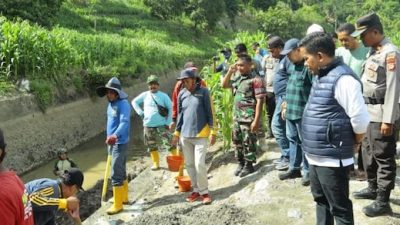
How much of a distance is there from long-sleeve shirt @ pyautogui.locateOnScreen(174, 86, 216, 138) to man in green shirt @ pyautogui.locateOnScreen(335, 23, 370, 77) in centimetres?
186

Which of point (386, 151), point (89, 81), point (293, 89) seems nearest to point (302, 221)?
point (386, 151)

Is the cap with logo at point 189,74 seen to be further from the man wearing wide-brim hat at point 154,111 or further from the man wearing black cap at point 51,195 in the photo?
the man wearing black cap at point 51,195

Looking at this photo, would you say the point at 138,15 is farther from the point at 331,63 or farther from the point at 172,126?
the point at 331,63

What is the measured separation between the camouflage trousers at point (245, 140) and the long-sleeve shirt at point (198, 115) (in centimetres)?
55

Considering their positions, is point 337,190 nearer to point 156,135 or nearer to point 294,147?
point 294,147

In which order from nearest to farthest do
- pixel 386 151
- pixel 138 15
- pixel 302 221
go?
pixel 386 151 → pixel 302 221 → pixel 138 15

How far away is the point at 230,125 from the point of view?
796 centimetres

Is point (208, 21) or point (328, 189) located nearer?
point (328, 189)

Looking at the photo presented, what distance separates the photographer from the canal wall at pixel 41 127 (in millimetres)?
9500

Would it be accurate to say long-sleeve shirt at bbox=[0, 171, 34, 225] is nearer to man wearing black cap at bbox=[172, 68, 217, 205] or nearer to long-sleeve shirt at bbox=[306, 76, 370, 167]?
long-sleeve shirt at bbox=[306, 76, 370, 167]

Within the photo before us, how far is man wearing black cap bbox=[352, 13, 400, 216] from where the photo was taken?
423 cm

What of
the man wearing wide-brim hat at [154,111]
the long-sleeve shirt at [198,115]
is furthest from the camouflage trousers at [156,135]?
the long-sleeve shirt at [198,115]

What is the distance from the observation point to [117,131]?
20.1 feet

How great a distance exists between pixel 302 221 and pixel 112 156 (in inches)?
109
